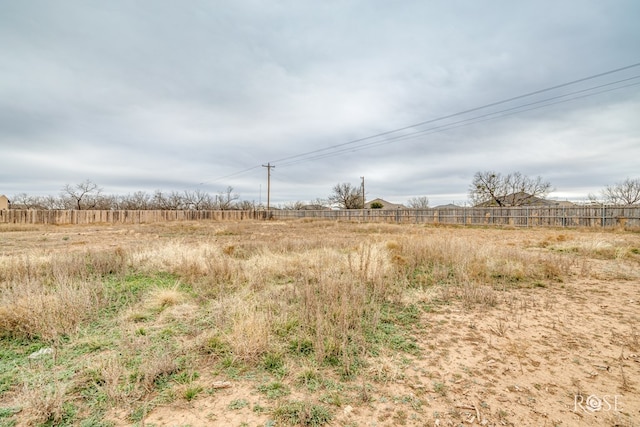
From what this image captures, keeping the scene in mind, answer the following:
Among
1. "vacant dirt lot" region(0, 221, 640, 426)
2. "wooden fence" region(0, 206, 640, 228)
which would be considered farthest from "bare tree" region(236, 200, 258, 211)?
"vacant dirt lot" region(0, 221, 640, 426)

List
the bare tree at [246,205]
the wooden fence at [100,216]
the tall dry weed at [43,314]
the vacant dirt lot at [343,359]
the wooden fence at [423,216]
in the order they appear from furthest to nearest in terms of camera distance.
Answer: the bare tree at [246,205] < the wooden fence at [100,216] < the wooden fence at [423,216] < the tall dry weed at [43,314] < the vacant dirt lot at [343,359]

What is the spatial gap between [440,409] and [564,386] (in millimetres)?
1143

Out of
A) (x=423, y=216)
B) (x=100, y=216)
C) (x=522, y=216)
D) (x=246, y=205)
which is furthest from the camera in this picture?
(x=246, y=205)

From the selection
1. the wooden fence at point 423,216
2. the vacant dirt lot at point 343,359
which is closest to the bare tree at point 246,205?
the wooden fence at point 423,216

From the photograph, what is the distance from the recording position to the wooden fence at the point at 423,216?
752 inches

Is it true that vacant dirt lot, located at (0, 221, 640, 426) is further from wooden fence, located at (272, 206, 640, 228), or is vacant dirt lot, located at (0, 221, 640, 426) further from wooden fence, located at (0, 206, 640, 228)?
wooden fence, located at (0, 206, 640, 228)

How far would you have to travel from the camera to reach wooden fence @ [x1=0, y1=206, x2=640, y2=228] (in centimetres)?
1909

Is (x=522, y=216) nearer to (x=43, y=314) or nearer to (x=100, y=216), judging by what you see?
(x=43, y=314)

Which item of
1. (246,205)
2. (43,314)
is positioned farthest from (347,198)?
(43,314)

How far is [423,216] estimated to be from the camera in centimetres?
2822

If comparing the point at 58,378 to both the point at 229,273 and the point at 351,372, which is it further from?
the point at 229,273

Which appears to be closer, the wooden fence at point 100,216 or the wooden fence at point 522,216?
the wooden fence at point 522,216

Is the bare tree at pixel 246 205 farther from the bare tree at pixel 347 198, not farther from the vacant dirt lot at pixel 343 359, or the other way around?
the vacant dirt lot at pixel 343 359

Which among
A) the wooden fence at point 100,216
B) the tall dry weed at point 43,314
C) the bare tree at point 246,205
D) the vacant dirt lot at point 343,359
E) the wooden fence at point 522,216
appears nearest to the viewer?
the vacant dirt lot at point 343,359
